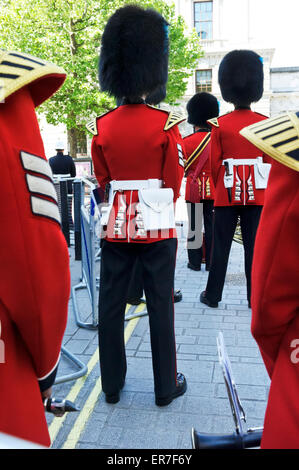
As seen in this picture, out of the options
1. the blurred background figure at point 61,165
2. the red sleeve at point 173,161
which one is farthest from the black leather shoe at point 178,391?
the blurred background figure at point 61,165

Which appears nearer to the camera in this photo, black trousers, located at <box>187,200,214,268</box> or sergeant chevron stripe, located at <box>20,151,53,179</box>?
sergeant chevron stripe, located at <box>20,151,53,179</box>

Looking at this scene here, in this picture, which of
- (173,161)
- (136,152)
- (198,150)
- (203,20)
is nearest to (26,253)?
(136,152)

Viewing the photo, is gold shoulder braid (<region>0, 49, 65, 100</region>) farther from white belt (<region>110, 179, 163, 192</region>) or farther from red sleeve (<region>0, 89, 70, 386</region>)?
white belt (<region>110, 179, 163, 192</region>)

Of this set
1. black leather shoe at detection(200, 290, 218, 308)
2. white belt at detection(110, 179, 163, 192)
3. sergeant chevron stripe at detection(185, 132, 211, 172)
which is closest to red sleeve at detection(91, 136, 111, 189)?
white belt at detection(110, 179, 163, 192)

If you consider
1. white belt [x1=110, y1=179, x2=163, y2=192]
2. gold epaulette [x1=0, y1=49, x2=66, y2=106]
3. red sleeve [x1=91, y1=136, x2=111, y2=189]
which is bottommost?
white belt [x1=110, y1=179, x2=163, y2=192]

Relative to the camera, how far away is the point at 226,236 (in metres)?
4.56

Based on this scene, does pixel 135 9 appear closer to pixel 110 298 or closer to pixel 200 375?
pixel 110 298

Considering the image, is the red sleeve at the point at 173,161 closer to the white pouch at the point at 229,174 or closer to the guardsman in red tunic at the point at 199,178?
the white pouch at the point at 229,174

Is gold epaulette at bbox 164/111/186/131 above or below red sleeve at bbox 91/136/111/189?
above

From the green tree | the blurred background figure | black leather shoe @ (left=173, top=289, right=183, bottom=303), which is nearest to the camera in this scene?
black leather shoe @ (left=173, top=289, right=183, bottom=303)

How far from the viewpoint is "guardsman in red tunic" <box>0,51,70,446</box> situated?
1120 mm

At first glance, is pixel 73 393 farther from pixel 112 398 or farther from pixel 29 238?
pixel 29 238

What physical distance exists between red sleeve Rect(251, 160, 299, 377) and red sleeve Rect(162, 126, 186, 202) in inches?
65.3

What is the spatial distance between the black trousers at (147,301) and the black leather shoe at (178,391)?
0.04 meters
